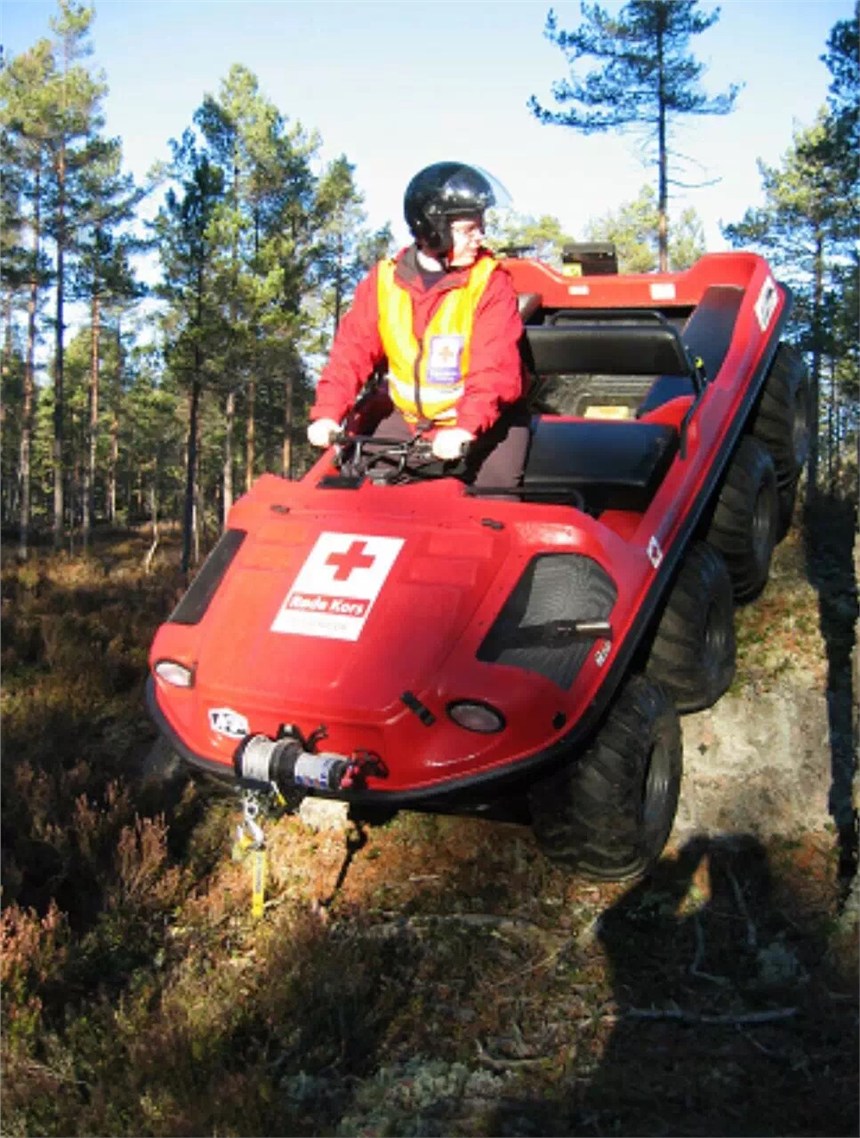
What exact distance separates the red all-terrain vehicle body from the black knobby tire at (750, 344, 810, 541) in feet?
3.61

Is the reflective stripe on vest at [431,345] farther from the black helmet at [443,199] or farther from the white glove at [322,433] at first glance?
the white glove at [322,433]

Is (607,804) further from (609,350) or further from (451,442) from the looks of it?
(609,350)

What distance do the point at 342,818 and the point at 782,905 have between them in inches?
82.7

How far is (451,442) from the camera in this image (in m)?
5.00

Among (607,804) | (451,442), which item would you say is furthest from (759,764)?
(451,442)

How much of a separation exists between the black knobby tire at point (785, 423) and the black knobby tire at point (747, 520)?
376mm

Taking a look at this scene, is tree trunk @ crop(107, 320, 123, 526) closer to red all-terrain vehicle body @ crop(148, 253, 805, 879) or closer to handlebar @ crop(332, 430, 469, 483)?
handlebar @ crop(332, 430, 469, 483)

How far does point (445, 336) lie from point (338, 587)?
5.04 ft

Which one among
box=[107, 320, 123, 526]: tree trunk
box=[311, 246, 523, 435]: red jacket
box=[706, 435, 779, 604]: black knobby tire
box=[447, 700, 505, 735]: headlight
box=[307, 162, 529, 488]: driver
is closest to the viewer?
box=[447, 700, 505, 735]: headlight

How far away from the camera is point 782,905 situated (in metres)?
4.59

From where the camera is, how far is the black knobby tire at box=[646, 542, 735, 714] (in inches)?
207

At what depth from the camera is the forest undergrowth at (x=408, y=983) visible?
3.64 m

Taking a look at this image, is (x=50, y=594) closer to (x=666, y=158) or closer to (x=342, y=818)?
(x=342, y=818)

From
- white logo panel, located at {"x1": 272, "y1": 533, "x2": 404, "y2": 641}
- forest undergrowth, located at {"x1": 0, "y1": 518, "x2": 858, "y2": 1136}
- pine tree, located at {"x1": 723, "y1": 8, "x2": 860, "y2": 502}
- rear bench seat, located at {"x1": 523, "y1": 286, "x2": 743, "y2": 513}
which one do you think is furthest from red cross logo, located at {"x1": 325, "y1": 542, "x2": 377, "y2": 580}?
pine tree, located at {"x1": 723, "y1": 8, "x2": 860, "y2": 502}
